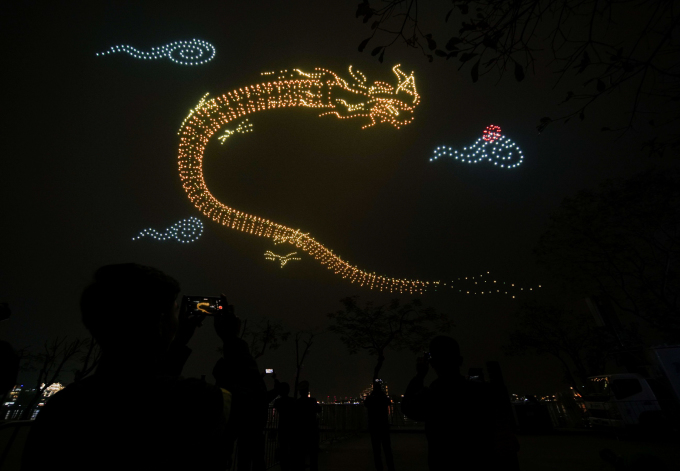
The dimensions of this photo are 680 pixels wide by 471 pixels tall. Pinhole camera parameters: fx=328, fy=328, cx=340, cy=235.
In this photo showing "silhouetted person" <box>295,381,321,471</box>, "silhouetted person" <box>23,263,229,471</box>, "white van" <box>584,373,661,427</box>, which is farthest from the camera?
"white van" <box>584,373,661,427</box>

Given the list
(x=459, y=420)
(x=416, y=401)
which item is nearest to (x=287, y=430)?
(x=416, y=401)

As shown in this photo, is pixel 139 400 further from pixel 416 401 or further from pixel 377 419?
pixel 377 419

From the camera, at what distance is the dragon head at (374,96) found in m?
12.4

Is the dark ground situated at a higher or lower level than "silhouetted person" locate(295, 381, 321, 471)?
lower

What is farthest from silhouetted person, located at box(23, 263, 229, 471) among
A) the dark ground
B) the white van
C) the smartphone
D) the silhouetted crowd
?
the white van

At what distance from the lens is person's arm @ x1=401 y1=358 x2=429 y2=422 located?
2254 mm

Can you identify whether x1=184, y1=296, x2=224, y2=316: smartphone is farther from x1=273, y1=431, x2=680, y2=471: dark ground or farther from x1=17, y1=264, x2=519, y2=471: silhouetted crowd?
x1=273, y1=431, x2=680, y2=471: dark ground

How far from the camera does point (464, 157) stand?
17.6 meters

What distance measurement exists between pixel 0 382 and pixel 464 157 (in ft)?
61.1

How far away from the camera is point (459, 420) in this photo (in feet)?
6.66

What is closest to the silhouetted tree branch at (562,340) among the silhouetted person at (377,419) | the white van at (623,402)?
the white van at (623,402)

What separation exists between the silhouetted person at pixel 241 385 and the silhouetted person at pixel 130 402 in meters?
0.11

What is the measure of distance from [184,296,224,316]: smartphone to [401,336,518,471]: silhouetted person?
150 centimetres

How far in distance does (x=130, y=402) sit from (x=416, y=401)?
6.29 feet
